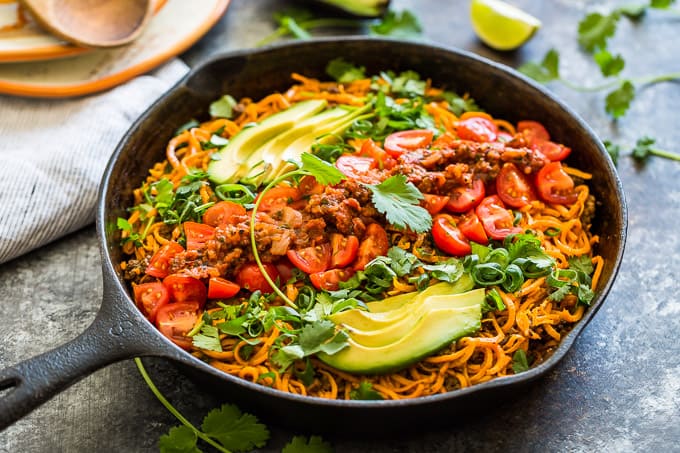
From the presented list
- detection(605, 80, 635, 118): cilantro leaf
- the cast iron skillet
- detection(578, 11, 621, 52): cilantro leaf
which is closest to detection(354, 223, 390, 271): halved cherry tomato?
the cast iron skillet

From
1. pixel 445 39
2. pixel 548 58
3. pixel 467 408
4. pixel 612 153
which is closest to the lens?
pixel 467 408

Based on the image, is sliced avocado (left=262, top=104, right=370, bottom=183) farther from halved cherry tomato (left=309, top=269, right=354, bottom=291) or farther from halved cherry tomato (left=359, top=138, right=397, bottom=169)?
halved cherry tomato (left=309, top=269, right=354, bottom=291)

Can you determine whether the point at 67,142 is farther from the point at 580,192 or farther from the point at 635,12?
the point at 635,12

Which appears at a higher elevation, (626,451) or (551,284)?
(551,284)

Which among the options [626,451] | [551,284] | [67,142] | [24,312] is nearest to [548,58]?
[551,284]

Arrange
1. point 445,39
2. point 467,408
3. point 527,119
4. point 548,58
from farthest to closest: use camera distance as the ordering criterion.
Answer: point 445,39 → point 548,58 → point 527,119 → point 467,408

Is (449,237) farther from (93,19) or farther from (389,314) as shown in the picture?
Result: (93,19)

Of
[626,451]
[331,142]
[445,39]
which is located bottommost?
[626,451]

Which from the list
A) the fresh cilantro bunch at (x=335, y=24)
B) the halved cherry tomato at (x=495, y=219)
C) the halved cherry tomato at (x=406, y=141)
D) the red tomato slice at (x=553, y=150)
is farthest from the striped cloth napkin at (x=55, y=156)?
the red tomato slice at (x=553, y=150)
